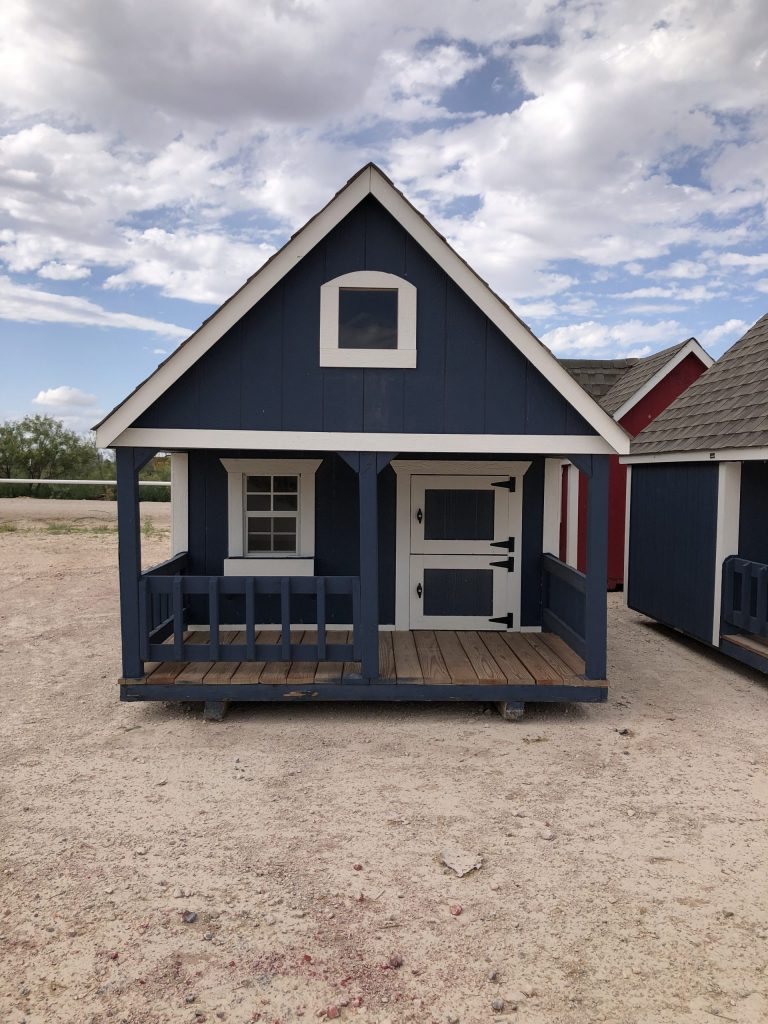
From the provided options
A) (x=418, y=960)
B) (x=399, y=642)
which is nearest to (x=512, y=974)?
(x=418, y=960)

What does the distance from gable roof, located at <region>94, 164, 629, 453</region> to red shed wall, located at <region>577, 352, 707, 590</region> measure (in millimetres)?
7255

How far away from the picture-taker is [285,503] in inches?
314

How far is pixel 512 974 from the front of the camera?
309cm

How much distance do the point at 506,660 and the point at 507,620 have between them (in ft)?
4.25

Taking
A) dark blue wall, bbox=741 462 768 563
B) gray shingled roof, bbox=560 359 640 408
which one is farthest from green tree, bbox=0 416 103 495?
dark blue wall, bbox=741 462 768 563

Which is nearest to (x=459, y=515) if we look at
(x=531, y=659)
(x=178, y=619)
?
(x=531, y=659)

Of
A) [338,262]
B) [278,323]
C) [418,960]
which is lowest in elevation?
[418,960]

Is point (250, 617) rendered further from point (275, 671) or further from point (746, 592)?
point (746, 592)

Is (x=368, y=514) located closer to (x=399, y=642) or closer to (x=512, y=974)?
(x=399, y=642)

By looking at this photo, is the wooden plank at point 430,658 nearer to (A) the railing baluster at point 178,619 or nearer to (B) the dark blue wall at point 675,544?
(A) the railing baluster at point 178,619

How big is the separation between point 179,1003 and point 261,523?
5.47 metres

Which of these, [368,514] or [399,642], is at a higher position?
[368,514]

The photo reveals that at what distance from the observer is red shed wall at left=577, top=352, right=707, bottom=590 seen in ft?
43.2

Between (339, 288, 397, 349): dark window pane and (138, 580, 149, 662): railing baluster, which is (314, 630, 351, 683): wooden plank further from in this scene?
(339, 288, 397, 349): dark window pane
